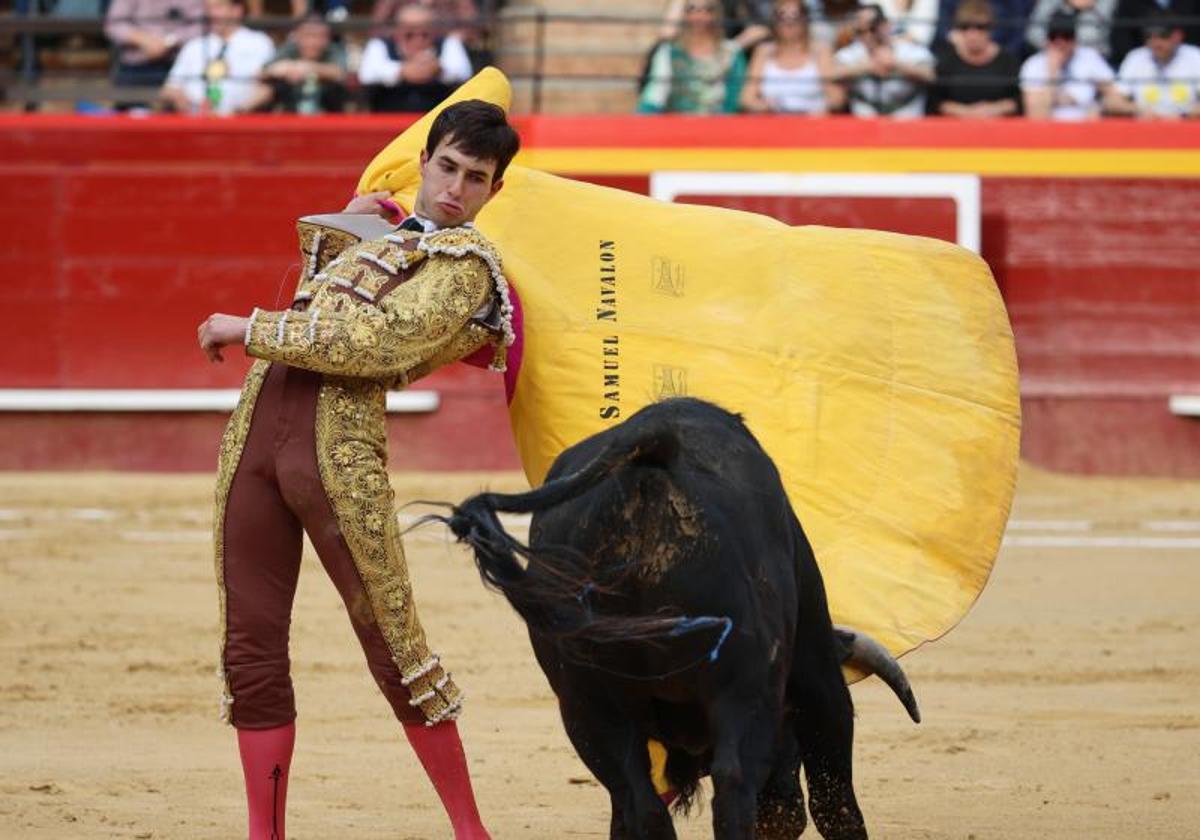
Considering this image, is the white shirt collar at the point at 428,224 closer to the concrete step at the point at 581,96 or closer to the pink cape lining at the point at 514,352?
the pink cape lining at the point at 514,352

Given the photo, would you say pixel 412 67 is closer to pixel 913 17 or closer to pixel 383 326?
pixel 913 17

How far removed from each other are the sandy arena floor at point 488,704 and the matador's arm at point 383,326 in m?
1.15

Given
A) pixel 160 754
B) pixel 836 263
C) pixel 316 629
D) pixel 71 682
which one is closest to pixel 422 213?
pixel 836 263

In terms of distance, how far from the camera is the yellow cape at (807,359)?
368 centimetres

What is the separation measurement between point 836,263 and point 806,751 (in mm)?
966

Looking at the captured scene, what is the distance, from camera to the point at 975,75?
9.39 meters

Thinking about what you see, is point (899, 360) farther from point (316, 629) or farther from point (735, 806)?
point (316, 629)

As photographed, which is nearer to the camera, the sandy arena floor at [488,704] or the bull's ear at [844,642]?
the bull's ear at [844,642]

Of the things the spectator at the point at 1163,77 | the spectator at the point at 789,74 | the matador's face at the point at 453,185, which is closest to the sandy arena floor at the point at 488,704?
the matador's face at the point at 453,185

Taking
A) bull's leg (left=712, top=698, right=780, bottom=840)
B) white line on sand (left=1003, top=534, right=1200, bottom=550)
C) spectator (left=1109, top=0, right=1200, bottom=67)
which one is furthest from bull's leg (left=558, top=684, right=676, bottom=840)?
spectator (left=1109, top=0, right=1200, bottom=67)

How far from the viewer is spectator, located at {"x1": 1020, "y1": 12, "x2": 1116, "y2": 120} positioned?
30.6ft

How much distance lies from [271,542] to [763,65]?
21.2ft

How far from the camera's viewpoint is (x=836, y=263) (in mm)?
3918

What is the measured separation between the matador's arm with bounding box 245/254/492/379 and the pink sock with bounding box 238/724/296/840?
0.61 meters
